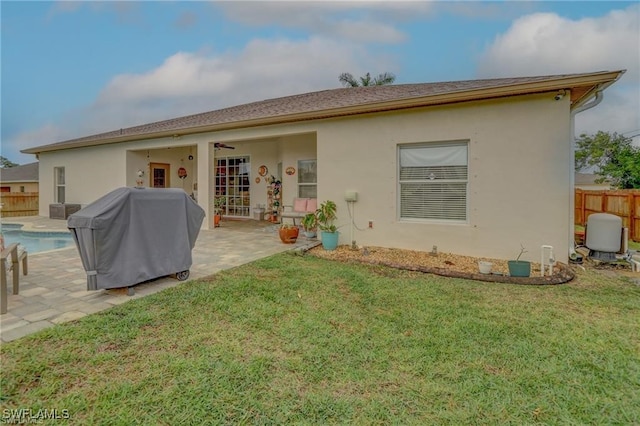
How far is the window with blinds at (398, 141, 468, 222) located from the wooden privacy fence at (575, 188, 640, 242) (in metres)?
5.07

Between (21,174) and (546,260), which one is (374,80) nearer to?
(546,260)

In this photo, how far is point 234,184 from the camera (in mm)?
13062

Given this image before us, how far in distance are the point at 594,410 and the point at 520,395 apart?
0.42 meters

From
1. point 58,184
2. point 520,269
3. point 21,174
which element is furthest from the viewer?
point 21,174

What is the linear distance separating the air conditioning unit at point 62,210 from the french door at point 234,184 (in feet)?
18.2

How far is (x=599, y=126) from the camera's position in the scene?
27266 mm

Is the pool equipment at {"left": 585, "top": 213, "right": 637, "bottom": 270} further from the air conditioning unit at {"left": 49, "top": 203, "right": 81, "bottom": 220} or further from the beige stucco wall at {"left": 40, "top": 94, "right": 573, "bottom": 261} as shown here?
the air conditioning unit at {"left": 49, "top": 203, "right": 81, "bottom": 220}

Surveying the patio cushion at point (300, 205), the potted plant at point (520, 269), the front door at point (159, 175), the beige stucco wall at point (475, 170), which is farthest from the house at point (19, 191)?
the potted plant at point (520, 269)

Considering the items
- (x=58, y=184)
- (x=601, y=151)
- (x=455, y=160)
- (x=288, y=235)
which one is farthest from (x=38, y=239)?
(x=601, y=151)

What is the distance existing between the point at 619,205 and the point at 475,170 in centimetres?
608

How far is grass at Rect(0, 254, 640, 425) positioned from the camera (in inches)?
78.2

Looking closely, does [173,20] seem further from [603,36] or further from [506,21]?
[603,36]

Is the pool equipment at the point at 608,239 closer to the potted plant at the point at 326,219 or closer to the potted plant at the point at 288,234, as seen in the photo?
the potted plant at the point at 326,219

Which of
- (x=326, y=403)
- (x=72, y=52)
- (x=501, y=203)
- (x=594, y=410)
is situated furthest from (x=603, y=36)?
(x=72, y=52)
